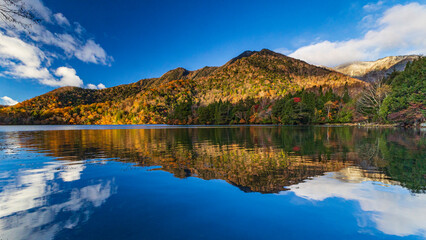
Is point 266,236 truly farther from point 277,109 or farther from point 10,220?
point 277,109

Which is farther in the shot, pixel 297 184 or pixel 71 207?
pixel 297 184

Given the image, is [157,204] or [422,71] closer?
[157,204]

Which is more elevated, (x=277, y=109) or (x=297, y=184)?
(x=277, y=109)

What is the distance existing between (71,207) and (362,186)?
10.1 metres

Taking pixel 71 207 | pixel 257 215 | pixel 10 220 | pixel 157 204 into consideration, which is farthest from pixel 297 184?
pixel 10 220

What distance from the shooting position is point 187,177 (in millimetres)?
9305

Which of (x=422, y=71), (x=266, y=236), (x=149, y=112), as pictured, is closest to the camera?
(x=266, y=236)

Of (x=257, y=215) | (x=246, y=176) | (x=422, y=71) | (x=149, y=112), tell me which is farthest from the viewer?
(x=149, y=112)

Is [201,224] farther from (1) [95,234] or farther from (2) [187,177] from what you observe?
(2) [187,177]

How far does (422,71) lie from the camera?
48.9m

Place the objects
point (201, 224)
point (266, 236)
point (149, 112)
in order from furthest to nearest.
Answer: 1. point (149, 112)
2. point (201, 224)
3. point (266, 236)

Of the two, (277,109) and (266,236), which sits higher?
(277,109)

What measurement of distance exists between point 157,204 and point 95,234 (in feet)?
6.55

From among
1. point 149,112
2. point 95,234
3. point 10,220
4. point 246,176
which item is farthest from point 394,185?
point 149,112
